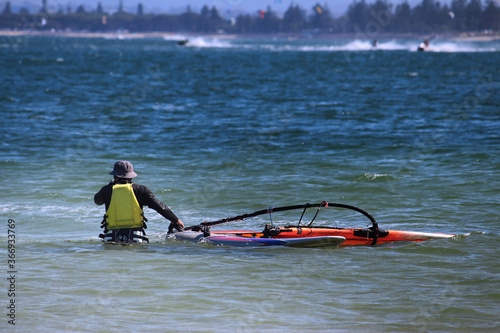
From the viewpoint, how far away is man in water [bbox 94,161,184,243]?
895 centimetres

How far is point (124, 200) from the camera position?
353 inches

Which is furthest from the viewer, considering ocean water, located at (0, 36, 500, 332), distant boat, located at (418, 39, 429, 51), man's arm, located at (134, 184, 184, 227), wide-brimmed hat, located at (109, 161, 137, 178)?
distant boat, located at (418, 39, 429, 51)

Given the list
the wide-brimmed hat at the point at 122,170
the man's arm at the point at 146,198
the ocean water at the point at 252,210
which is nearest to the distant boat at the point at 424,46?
the ocean water at the point at 252,210

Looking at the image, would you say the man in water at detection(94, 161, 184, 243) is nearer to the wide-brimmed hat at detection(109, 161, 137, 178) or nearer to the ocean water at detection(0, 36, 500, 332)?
the wide-brimmed hat at detection(109, 161, 137, 178)

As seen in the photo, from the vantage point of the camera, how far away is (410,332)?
644 cm

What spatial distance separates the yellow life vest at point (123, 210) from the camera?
352 inches

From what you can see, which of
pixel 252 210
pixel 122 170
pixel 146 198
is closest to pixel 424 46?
pixel 252 210

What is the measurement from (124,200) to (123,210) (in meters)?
0.18

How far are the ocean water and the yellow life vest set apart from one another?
437 mm

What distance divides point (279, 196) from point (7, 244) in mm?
6072

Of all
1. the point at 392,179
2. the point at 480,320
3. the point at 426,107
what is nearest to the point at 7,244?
the point at 480,320

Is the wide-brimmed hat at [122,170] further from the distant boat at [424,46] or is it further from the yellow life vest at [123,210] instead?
the distant boat at [424,46]

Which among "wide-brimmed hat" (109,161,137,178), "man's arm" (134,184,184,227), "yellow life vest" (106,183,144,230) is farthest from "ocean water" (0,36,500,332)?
"wide-brimmed hat" (109,161,137,178)

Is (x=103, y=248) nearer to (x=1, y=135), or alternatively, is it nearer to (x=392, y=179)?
(x=392, y=179)
